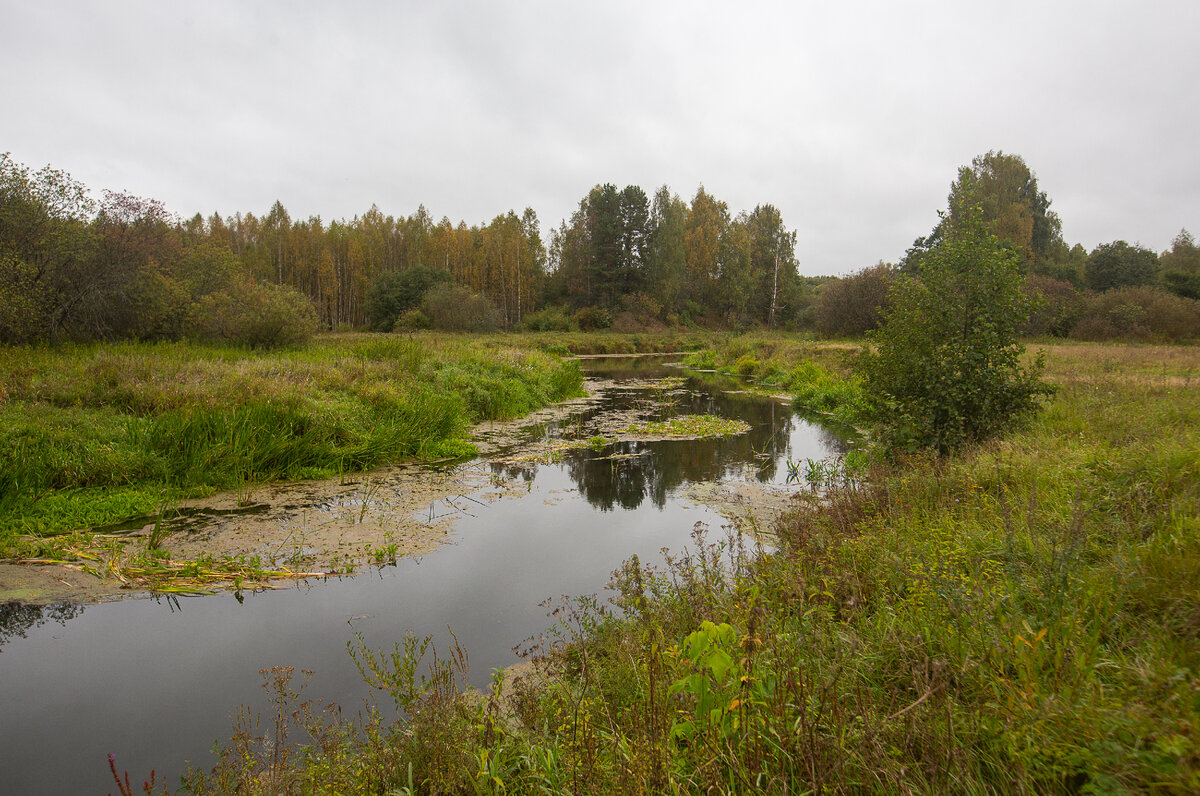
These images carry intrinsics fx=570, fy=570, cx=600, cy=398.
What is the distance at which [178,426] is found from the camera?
7.62m

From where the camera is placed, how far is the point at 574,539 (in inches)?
264

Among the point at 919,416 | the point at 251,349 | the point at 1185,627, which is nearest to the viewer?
the point at 1185,627

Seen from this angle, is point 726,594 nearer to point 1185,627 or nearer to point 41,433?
point 1185,627

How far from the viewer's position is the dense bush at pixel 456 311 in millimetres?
42969

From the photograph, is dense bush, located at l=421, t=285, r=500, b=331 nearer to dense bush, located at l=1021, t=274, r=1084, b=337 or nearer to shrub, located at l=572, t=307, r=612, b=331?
shrub, located at l=572, t=307, r=612, b=331

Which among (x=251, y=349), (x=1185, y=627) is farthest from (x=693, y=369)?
(x=1185, y=627)

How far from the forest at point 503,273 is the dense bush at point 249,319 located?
53mm

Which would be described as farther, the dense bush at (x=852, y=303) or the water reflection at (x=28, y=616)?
the dense bush at (x=852, y=303)

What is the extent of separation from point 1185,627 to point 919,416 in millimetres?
5712

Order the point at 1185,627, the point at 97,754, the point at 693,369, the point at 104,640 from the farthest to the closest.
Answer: the point at 693,369 < the point at 104,640 < the point at 97,754 < the point at 1185,627

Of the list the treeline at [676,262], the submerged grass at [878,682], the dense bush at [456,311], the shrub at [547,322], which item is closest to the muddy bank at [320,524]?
the submerged grass at [878,682]

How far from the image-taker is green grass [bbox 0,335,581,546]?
20.9ft

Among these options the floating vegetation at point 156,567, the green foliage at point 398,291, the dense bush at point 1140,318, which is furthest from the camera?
the green foliage at point 398,291

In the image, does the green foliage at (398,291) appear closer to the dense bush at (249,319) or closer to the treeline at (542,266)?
the treeline at (542,266)
